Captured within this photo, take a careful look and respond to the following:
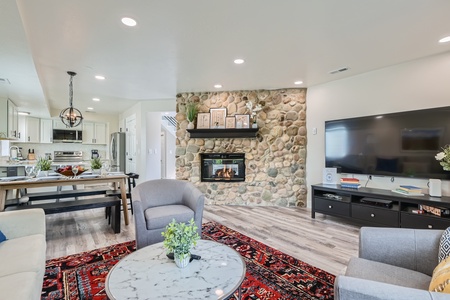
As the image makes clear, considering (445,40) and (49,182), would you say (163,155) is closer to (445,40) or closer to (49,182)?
(49,182)

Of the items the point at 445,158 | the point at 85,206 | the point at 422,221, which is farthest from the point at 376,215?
the point at 85,206

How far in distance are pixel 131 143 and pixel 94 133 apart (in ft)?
6.76

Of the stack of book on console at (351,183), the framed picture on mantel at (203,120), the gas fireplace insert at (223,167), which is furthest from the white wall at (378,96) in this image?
the framed picture on mantel at (203,120)

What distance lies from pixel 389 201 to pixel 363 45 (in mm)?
2055

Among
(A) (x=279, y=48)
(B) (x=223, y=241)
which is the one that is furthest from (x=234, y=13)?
(B) (x=223, y=241)

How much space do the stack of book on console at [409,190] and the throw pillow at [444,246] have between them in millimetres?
1964

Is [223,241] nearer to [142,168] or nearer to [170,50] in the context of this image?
[170,50]

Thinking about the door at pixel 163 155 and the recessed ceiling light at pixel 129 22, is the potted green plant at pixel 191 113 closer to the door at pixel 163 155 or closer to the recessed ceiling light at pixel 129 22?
the recessed ceiling light at pixel 129 22

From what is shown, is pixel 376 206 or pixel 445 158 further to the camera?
pixel 376 206

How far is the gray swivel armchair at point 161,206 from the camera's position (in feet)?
7.77

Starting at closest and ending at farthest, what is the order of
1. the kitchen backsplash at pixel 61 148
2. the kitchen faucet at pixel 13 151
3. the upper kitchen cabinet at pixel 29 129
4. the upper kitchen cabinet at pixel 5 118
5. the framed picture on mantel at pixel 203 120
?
the upper kitchen cabinet at pixel 5 118
the framed picture on mantel at pixel 203 120
the kitchen faucet at pixel 13 151
the upper kitchen cabinet at pixel 29 129
the kitchen backsplash at pixel 61 148

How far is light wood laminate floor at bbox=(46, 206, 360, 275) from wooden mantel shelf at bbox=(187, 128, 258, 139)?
1.51 metres

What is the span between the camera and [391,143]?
3242 millimetres

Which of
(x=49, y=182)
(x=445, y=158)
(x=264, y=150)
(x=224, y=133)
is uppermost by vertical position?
(x=224, y=133)
